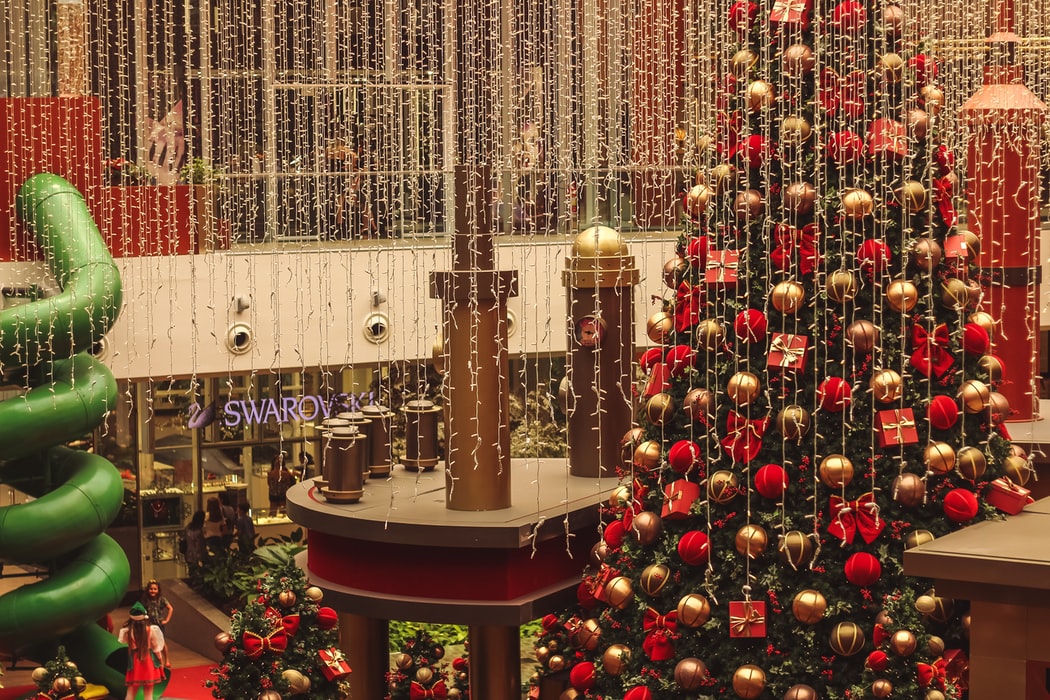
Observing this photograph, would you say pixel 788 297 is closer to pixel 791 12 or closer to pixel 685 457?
pixel 685 457

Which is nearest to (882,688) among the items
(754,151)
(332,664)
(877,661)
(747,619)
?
(877,661)

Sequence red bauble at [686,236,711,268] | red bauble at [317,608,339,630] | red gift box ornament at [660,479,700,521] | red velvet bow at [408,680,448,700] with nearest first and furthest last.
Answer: red gift box ornament at [660,479,700,521] < red bauble at [686,236,711,268] < red bauble at [317,608,339,630] < red velvet bow at [408,680,448,700]

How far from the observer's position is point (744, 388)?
17.8 ft

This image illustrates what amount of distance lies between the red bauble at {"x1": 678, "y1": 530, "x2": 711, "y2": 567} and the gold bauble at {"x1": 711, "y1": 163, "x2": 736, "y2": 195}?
123 centimetres

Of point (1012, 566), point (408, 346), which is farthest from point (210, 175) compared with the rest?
point (1012, 566)

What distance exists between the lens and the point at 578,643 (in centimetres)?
625

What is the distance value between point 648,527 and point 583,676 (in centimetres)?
73

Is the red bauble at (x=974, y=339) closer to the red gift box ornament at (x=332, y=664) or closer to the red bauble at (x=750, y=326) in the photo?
the red bauble at (x=750, y=326)

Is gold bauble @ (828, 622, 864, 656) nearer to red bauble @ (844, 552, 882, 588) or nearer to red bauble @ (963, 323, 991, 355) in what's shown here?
red bauble @ (844, 552, 882, 588)

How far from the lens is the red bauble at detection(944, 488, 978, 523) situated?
5359 mm

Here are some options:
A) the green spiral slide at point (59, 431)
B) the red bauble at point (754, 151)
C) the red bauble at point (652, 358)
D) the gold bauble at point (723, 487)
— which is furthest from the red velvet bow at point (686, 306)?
the green spiral slide at point (59, 431)

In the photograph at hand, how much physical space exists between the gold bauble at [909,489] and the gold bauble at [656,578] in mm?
847

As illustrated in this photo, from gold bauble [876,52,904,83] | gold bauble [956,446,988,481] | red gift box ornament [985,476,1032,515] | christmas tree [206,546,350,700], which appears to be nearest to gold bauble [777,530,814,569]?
gold bauble [956,446,988,481]

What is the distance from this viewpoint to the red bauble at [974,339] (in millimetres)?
5539
